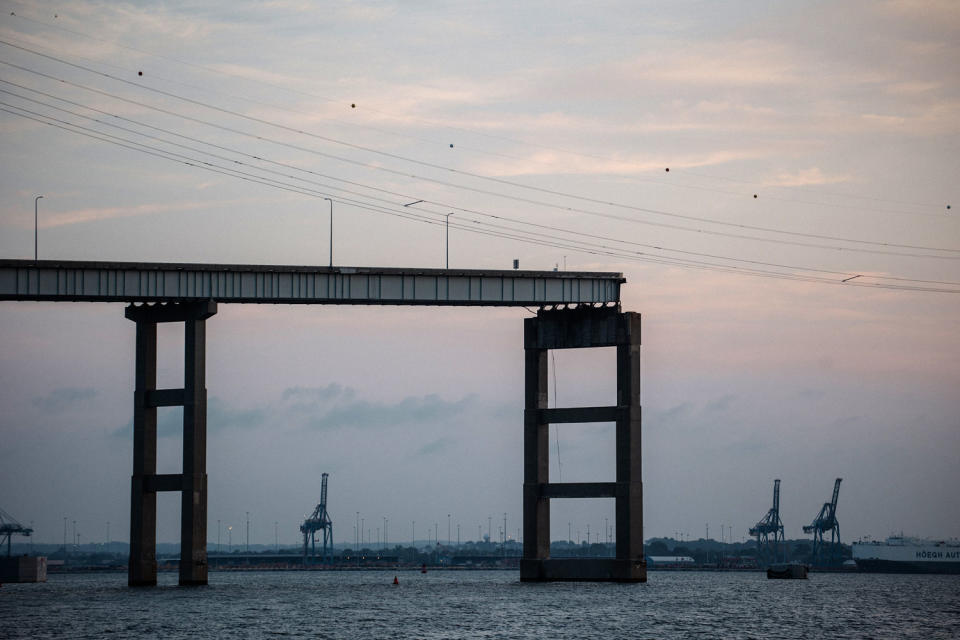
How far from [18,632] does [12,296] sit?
1331 inches

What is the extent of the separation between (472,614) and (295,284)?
30.9 m

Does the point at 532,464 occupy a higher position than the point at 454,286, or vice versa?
the point at 454,286

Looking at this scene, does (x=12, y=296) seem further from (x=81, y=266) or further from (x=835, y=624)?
(x=835, y=624)

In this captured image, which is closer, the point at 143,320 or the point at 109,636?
the point at 109,636

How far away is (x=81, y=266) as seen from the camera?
101 metres

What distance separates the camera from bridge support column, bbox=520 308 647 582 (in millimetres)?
110062

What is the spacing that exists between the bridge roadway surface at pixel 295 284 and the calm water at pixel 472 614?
70.4 feet

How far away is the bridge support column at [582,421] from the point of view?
110 metres

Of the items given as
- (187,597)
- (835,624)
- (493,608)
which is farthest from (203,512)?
(835,624)

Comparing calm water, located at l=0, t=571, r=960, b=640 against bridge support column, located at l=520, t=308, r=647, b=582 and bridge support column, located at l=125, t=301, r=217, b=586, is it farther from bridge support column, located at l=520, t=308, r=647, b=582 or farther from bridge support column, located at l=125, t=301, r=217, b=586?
bridge support column, located at l=125, t=301, r=217, b=586

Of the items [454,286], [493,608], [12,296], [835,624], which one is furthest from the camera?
[454,286]

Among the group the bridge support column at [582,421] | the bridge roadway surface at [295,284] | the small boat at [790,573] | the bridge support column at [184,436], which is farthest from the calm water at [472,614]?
the small boat at [790,573]

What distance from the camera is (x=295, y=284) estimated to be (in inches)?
4166

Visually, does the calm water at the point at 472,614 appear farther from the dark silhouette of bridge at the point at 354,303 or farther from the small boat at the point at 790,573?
the small boat at the point at 790,573
